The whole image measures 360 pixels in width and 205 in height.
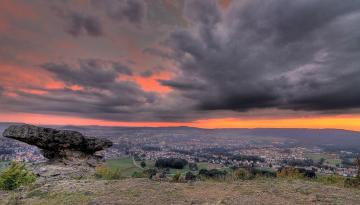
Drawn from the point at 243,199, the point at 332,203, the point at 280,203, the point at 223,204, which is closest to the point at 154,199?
the point at 223,204

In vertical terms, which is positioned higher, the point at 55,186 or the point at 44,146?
the point at 44,146

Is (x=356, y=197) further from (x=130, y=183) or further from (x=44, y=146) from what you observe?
(x=44, y=146)

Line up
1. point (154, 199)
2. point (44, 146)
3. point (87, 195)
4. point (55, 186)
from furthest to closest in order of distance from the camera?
point (44, 146) < point (55, 186) < point (87, 195) < point (154, 199)

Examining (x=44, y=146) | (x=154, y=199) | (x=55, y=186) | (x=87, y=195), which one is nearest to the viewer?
(x=154, y=199)

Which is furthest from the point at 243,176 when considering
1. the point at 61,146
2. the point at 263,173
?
the point at 61,146

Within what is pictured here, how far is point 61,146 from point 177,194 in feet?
58.5

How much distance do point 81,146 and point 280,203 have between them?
74.6ft

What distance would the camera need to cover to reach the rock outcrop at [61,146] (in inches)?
1075

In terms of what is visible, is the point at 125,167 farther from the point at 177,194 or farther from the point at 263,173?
the point at 177,194

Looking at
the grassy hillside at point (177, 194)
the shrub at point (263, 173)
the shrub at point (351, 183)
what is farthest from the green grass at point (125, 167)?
the shrub at point (351, 183)

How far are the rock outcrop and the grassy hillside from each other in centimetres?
837

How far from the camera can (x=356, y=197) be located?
50.9 feet

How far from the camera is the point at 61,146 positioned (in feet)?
93.9

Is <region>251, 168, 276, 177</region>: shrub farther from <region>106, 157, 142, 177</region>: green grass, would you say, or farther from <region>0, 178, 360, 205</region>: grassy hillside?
<region>106, 157, 142, 177</region>: green grass
